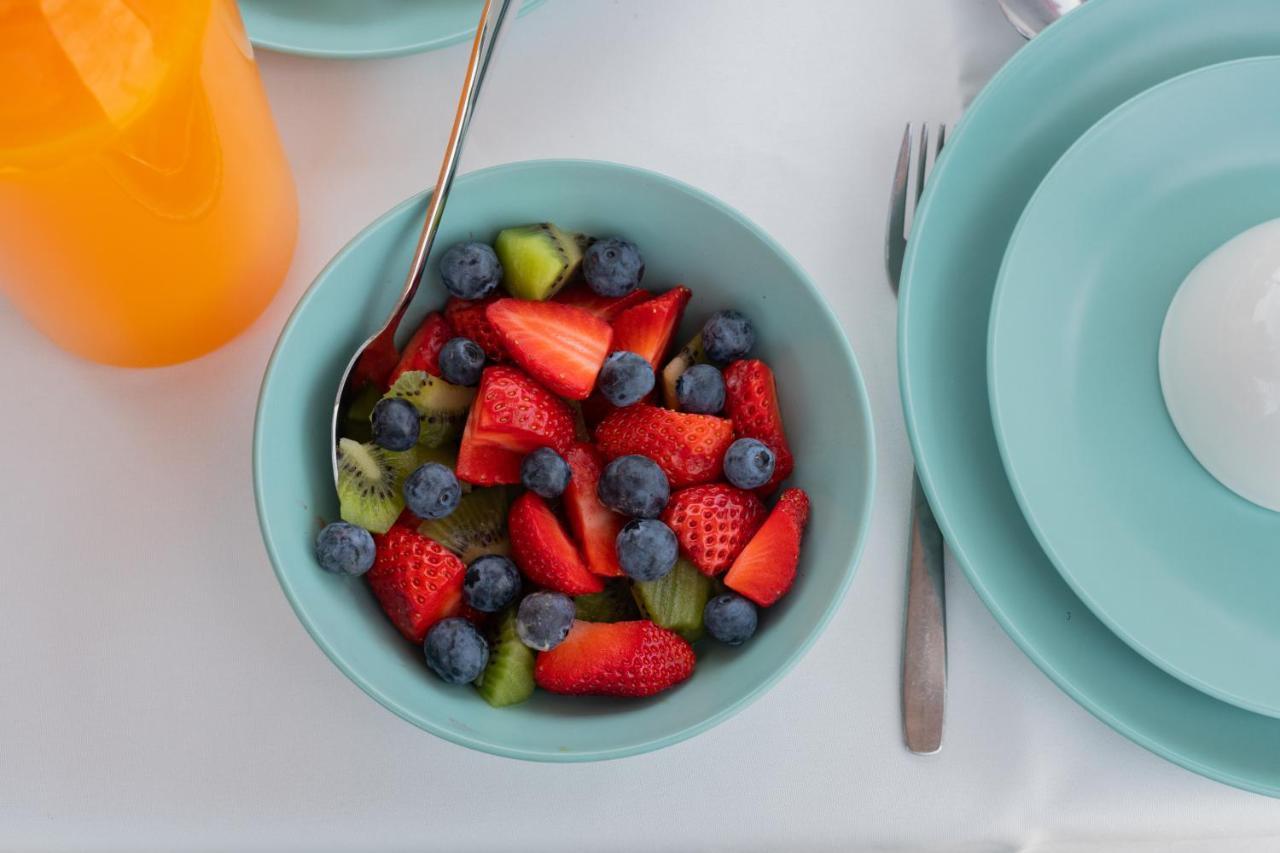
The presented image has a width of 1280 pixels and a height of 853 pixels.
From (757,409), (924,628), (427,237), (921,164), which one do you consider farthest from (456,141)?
(924,628)

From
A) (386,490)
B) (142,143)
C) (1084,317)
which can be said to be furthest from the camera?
(1084,317)

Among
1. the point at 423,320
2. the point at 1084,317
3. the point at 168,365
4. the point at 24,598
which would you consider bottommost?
the point at 24,598

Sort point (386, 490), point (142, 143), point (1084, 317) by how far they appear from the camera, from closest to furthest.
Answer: point (142, 143)
point (386, 490)
point (1084, 317)

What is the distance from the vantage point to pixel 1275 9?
0.88 meters

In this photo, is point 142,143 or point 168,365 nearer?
point 142,143

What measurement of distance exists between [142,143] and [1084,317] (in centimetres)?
69

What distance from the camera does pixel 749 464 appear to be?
733 millimetres

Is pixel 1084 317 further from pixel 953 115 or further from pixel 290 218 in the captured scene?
pixel 290 218

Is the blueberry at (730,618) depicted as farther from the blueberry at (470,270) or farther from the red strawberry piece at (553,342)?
the blueberry at (470,270)

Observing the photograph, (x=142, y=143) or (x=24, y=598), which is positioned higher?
(x=142, y=143)

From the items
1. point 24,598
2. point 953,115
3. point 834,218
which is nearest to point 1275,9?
point 953,115

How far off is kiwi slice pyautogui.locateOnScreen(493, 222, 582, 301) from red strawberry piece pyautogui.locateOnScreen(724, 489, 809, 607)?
0.75 ft

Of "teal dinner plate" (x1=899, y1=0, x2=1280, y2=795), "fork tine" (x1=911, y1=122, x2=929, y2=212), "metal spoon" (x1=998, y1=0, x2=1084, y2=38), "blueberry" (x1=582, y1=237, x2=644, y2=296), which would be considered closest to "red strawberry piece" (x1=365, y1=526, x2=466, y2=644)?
"blueberry" (x1=582, y1=237, x2=644, y2=296)

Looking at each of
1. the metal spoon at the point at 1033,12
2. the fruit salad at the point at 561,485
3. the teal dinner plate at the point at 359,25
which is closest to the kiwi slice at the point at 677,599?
the fruit salad at the point at 561,485
